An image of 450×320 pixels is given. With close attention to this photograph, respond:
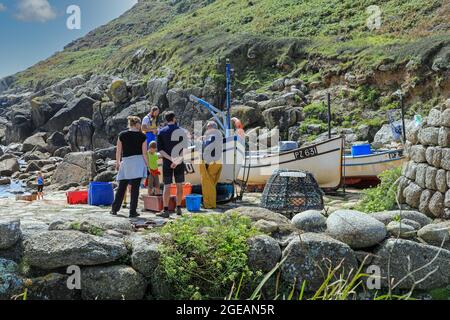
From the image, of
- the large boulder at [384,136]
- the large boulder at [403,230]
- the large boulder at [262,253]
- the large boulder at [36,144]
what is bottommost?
the large boulder at [262,253]

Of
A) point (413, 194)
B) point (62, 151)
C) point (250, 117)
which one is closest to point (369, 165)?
point (413, 194)

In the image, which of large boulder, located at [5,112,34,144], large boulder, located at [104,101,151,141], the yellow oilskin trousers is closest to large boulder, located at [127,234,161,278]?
the yellow oilskin trousers

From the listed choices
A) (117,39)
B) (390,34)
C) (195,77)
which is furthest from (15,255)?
(117,39)

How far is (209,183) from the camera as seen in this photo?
9.95 meters

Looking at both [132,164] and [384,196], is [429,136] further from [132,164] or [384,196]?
[132,164]

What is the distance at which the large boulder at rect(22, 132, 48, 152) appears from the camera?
4279cm

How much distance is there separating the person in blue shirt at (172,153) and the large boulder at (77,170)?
13.3 meters

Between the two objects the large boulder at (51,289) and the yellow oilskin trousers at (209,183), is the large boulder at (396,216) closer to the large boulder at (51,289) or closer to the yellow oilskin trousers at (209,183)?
the large boulder at (51,289)

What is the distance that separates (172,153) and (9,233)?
169 inches

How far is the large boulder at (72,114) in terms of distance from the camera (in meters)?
46.0

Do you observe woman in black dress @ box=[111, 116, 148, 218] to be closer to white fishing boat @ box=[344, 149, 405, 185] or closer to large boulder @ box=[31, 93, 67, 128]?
white fishing boat @ box=[344, 149, 405, 185]

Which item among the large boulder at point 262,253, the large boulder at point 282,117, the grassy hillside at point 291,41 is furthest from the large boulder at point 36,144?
the large boulder at point 262,253

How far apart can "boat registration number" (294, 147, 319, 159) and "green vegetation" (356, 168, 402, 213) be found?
11.6 ft

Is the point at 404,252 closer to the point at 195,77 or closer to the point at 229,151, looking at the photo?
the point at 229,151
